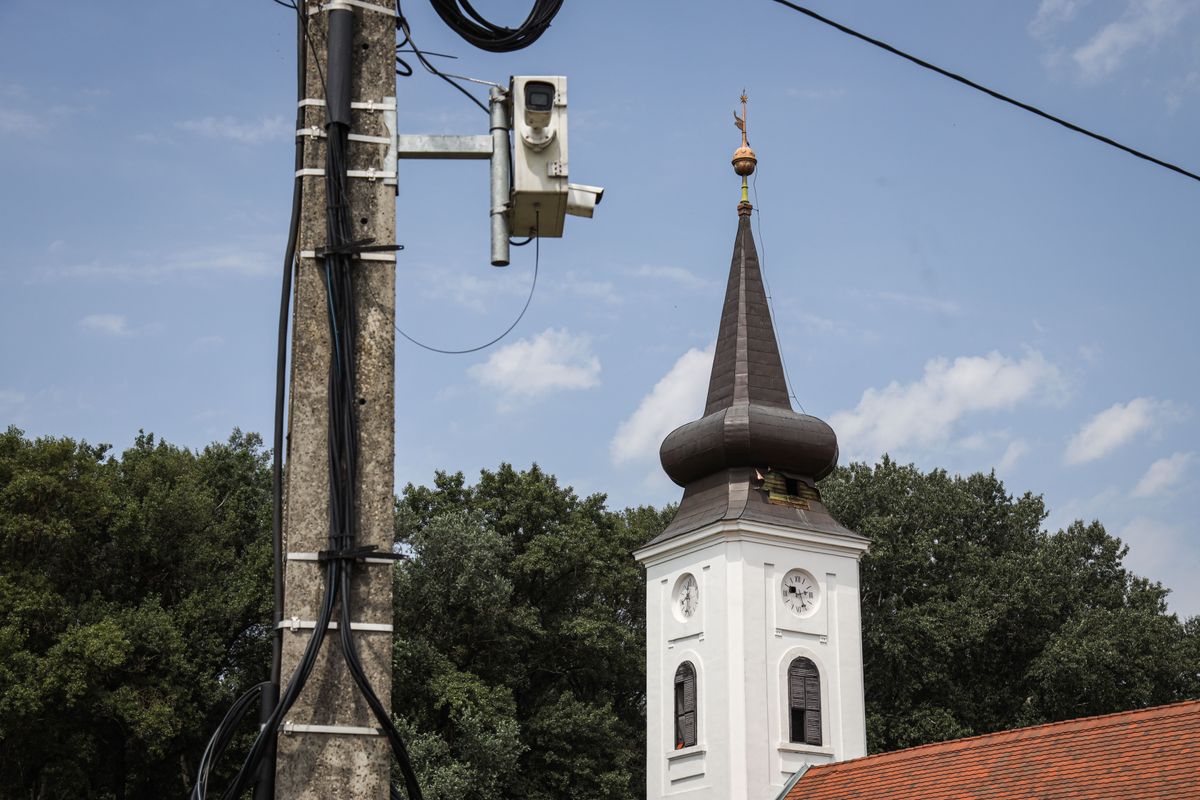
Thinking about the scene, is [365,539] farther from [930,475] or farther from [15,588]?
[930,475]

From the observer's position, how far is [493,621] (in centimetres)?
3872

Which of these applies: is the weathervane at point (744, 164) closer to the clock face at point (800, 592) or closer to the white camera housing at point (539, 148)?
the clock face at point (800, 592)

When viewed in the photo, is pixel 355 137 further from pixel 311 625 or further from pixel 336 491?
pixel 311 625

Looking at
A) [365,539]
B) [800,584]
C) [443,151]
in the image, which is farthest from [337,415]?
[800,584]

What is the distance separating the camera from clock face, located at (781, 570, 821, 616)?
2845cm

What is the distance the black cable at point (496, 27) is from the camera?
6695mm

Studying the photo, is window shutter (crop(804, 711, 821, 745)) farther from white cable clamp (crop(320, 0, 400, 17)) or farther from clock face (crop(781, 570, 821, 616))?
white cable clamp (crop(320, 0, 400, 17))

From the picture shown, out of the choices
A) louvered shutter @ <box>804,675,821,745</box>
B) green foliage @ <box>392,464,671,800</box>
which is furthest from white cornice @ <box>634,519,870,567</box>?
green foliage @ <box>392,464,671,800</box>

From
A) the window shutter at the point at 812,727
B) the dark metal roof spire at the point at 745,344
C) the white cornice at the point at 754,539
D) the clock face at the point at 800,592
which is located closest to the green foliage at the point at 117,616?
the white cornice at the point at 754,539

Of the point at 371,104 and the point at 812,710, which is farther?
the point at 812,710

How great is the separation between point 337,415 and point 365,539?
0.45 meters

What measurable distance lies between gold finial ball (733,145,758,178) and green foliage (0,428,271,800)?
44.7ft

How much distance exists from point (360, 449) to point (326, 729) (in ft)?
3.21

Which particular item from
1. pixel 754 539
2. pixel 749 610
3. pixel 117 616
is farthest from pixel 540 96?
pixel 117 616
